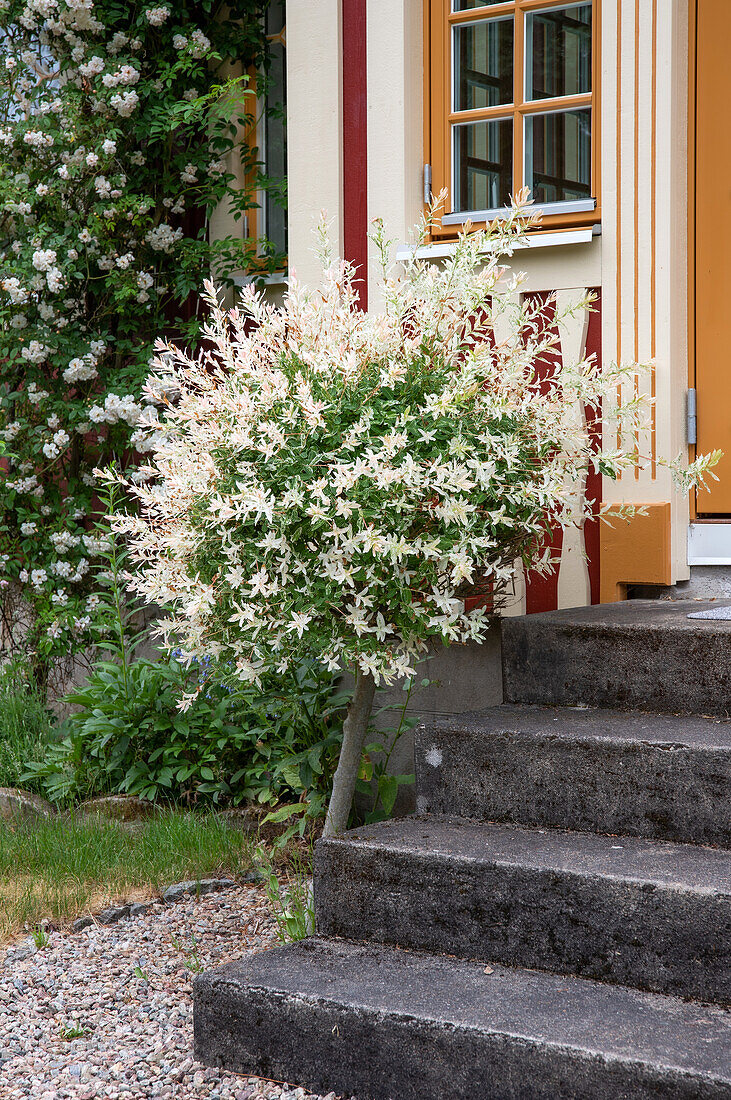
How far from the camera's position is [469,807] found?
117 inches

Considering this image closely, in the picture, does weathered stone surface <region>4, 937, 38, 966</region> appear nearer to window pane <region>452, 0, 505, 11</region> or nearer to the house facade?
the house facade

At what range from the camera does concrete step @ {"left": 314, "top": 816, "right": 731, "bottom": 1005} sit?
2.27 m

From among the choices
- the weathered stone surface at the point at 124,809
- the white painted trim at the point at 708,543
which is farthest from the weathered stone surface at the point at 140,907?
the white painted trim at the point at 708,543

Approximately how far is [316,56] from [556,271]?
4.62 ft

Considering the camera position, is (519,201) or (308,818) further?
(308,818)

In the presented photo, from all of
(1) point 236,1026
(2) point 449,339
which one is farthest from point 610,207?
(1) point 236,1026

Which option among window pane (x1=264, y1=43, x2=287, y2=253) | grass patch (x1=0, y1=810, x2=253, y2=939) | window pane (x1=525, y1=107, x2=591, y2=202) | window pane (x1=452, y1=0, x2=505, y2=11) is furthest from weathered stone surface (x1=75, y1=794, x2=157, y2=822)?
window pane (x1=452, y1=0, x2=505, y2=11)

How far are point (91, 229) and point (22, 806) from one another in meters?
2.57

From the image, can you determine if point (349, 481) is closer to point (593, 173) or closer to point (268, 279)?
point (593, 173)

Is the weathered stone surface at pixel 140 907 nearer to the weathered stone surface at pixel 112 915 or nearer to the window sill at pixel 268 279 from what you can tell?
the weathered stone surface at pixel 112 915

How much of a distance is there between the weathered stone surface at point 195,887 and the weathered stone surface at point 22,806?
0.93 metres

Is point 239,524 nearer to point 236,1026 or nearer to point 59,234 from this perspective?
point 236,1026

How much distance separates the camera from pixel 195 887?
365cm

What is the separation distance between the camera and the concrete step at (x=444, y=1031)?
199 cm
